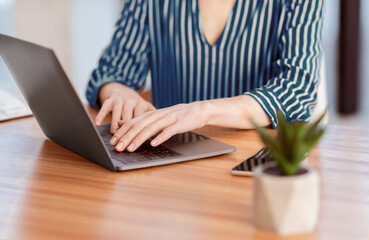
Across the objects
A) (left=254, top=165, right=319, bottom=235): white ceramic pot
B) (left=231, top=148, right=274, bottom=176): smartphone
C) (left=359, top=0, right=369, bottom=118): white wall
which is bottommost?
(left=359, top=0, right=369, bottom=118): white wall

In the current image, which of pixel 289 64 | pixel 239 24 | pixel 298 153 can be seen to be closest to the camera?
pixel 298 153

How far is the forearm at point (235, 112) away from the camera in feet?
3.95

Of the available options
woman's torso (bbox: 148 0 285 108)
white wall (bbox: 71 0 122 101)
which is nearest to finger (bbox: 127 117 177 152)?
woman's torso (bbox: 148 0 285 108)

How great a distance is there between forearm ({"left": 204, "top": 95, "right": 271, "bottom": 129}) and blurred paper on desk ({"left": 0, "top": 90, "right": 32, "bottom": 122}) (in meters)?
0.53

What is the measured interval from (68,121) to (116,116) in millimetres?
262

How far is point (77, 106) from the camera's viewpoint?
35.1 inches

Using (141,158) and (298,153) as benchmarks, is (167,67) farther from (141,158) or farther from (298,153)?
(298,153)

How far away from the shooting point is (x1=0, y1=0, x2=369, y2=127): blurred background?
146 inches

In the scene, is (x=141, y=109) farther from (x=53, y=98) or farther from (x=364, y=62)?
(x=364, y=62)

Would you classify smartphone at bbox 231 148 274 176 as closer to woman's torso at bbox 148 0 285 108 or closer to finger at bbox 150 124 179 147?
finger at bbox 150 124 179 147

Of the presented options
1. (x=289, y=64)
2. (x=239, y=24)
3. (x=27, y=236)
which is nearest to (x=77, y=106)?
(x=27, y=236)

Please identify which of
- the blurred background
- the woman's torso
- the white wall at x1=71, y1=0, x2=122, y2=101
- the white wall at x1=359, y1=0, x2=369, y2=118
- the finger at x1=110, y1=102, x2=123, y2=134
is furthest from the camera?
the white wall at x1=71, y1=0, x2=122, y2=101

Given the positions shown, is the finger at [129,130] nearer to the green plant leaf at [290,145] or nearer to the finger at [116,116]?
the finger at [116,116]

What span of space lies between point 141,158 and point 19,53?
309 millimetres
